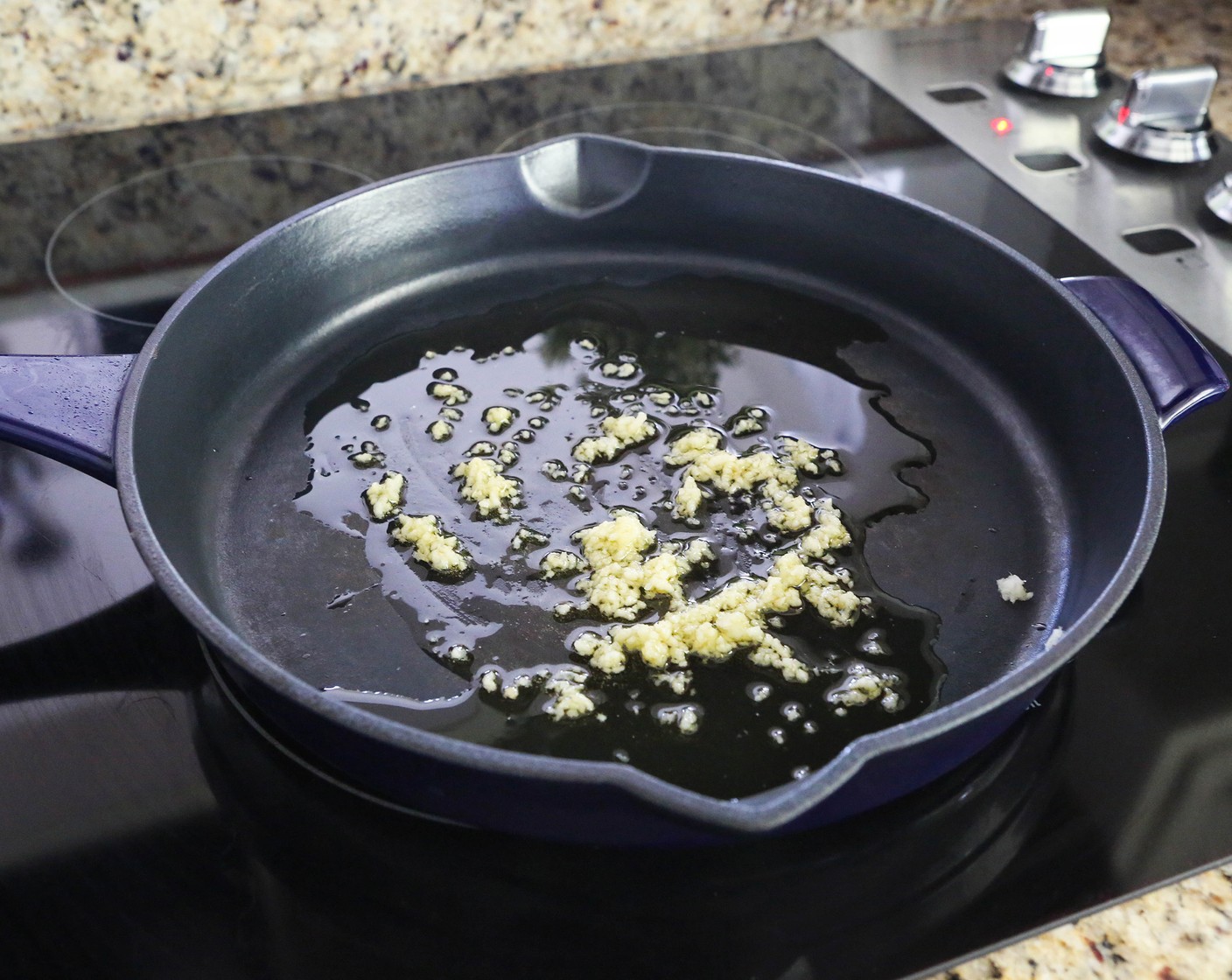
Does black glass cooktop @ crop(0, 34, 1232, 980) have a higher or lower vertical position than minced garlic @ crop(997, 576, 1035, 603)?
lower

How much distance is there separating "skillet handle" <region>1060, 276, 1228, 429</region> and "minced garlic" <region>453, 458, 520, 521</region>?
0.43 meters

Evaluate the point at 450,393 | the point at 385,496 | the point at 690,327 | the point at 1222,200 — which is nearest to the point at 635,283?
the point at 690,327

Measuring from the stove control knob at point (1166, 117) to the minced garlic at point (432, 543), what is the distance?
2.78 feet

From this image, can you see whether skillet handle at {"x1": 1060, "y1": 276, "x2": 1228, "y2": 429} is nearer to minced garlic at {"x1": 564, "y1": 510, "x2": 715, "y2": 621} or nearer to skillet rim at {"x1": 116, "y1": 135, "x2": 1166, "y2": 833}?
skillet rim at {"x1": 116, "y1": 135, "x2": 1166, "y2": 833}

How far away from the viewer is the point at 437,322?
96 cm

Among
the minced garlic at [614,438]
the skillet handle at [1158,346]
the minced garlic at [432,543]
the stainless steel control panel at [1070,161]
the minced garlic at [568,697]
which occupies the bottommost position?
the minced garlic at [568,697]

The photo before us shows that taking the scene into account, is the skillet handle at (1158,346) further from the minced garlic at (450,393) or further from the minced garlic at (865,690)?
the minced garlic at (450,393)

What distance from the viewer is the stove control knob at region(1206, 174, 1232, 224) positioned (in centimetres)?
108

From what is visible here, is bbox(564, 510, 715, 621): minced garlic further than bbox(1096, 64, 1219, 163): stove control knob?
No

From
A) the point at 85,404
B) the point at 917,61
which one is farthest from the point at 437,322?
the point at 917,61

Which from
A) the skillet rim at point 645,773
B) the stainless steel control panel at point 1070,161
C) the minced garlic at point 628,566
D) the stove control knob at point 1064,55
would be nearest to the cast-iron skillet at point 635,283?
the skillet rim at point 645,773

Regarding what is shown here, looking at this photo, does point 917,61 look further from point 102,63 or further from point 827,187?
point 102,63

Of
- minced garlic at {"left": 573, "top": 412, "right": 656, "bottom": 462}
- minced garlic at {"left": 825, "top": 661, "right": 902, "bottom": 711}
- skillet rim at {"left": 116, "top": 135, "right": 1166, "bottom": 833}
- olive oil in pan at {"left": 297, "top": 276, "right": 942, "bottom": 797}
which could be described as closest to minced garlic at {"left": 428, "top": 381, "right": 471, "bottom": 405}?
olive oil in pan at {"left": 297, "top": 276, "right": 942, "bottom": 797}

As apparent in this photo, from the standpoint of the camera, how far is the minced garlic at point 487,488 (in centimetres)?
78
